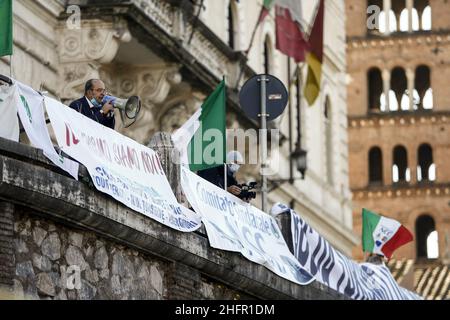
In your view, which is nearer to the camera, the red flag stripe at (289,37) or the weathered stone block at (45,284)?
the weathered stone block at (45,284)

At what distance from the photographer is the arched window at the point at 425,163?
87.2 m

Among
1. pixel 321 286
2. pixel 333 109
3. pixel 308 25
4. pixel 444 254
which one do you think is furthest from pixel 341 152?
pixel 444 254

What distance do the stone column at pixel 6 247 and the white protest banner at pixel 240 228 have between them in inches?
178

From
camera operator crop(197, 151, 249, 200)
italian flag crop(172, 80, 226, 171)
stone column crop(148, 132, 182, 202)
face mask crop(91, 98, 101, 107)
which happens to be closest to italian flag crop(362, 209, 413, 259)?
italian flag crop(172, 80, 226, 171)

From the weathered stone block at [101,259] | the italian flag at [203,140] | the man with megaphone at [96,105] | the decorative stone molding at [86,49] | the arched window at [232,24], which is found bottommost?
the weathered stone block at [101,259]

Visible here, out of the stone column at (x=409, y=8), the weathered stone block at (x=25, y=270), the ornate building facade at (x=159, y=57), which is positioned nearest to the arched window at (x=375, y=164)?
the stone column at (x=409, y=8)

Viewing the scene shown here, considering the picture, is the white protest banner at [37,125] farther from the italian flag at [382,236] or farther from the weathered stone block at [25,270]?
the italian flag at [382,236]

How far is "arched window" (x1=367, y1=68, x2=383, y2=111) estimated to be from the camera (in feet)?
286

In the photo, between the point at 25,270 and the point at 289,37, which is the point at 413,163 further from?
the point at 25,270

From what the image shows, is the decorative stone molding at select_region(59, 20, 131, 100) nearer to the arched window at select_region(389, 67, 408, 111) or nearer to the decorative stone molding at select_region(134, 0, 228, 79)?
the decorative stone molding at select_region(134, 0, 228, 79)

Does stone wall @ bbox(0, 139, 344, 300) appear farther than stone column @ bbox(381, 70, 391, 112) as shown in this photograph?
No

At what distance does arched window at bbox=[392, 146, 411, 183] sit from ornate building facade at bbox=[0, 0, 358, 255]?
134 feet

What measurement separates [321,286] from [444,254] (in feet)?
198
